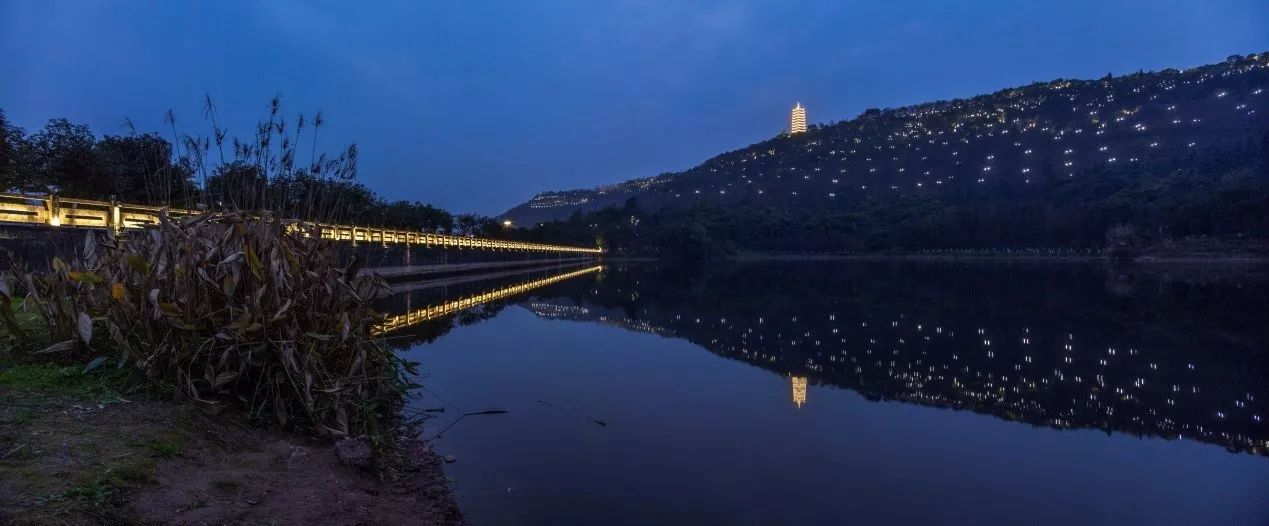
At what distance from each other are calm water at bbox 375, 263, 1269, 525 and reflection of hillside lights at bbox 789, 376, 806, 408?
2.4 inches

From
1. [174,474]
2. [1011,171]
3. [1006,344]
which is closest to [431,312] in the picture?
[174,474]

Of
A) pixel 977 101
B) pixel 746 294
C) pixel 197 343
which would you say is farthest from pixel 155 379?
pixel 977 101

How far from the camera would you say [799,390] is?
7.92 meters

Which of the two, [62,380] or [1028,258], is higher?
[1028,258]

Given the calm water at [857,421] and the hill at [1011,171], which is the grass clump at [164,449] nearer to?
the calm water at [857,421]

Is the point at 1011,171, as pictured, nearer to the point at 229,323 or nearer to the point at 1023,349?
the point at 1023,349

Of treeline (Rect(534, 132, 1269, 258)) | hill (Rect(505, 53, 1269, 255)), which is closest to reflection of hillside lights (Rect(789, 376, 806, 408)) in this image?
treeline (Rect(534, 132, 1269, 258))

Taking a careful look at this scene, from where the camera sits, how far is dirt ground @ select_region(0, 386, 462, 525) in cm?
300

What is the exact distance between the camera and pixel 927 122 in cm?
13725

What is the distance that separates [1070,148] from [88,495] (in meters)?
132

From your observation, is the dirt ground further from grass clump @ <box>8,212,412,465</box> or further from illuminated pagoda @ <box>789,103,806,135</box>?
illuminated pagoda @ <box>789,103,806,135</box>

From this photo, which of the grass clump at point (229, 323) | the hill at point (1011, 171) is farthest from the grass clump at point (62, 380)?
the hill at point (1011, 171)

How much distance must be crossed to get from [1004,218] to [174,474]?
90648 mm

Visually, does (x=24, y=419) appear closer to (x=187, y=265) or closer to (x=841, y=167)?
(x=187, y=265)
